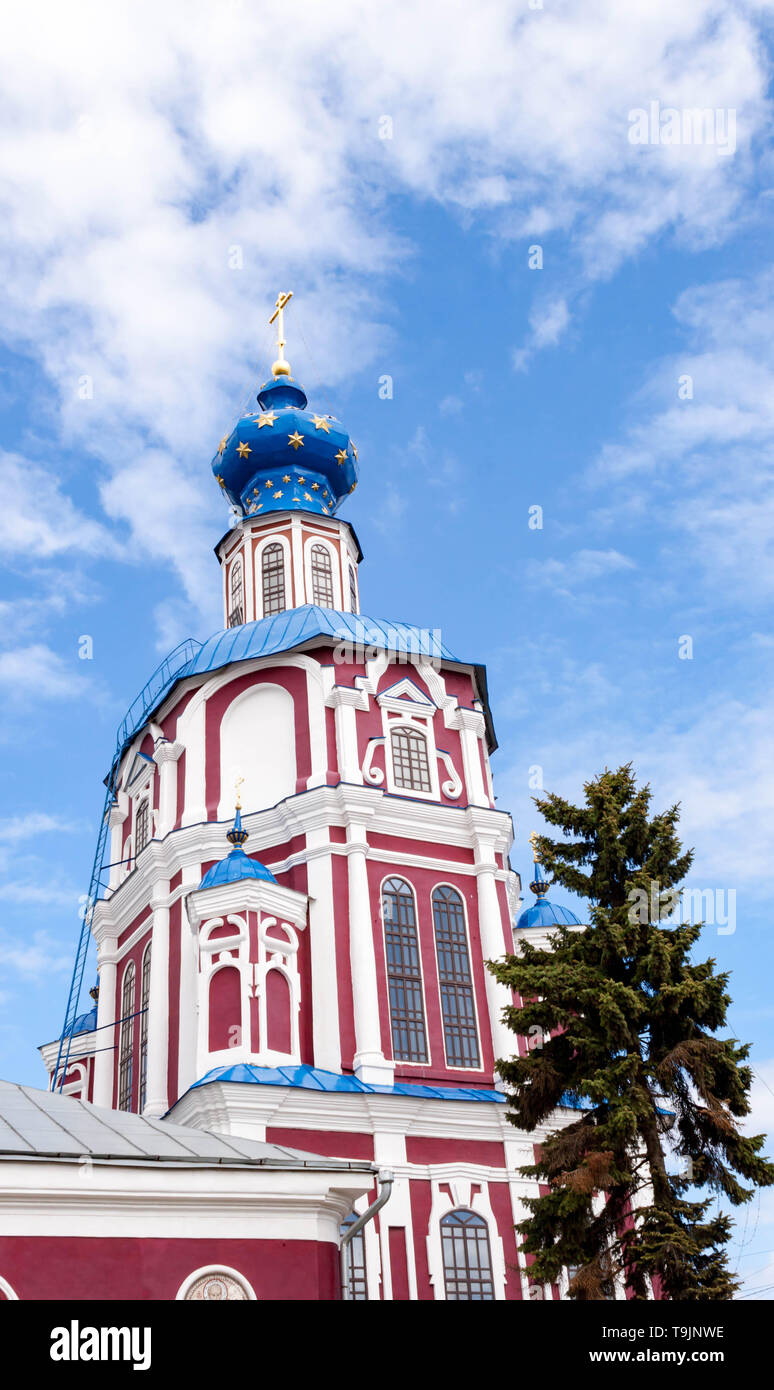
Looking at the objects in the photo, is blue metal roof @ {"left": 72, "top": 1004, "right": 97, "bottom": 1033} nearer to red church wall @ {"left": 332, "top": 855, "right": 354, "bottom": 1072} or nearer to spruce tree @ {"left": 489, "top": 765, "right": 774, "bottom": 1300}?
red church wall @ {"left": 332, "top": 855, "right": 354, "bottom": 1072}

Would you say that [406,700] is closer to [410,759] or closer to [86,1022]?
[410,759]

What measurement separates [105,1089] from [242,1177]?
14.5 metres

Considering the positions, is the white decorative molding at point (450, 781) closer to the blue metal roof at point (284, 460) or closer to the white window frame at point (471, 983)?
the white window frame at point (471, 983)

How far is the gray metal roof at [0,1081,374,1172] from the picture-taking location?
39.4ft

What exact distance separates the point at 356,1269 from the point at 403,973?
5.18 metres

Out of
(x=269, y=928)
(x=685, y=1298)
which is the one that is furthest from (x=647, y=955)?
(x=269, y=928)

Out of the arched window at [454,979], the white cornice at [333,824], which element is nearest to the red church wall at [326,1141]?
the arched window at [454,979]

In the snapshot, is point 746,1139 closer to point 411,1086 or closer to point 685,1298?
point 685,1298

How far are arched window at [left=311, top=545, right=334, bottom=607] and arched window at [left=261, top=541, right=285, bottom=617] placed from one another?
73 centimetres

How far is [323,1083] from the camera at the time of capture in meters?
20.7

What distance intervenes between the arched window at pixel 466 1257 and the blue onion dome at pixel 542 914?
1206 cm

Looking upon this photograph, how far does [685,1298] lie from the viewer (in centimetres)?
1370

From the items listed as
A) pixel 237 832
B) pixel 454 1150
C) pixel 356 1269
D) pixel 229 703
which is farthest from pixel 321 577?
pixel 356 1269
